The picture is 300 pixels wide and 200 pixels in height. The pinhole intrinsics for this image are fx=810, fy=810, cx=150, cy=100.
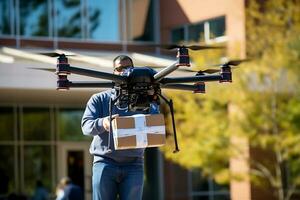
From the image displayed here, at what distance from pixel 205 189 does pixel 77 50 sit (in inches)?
259

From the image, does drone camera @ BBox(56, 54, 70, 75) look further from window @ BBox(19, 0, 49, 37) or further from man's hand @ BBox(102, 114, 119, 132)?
window @ BBox(19, 0, 49, 37)

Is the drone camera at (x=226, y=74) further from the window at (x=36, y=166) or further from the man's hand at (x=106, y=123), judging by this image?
the window at (x=36, y=166)

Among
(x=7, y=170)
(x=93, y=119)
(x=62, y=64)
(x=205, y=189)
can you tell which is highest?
(x=62, y=64)

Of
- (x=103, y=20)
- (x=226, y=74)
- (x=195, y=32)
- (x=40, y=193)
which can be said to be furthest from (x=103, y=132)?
(x=103, y=20)

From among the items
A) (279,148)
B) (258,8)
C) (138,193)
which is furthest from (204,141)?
(138,193)

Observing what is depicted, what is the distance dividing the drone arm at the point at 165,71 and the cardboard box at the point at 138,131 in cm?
34

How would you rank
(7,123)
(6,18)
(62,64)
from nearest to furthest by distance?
(62,64) < (6,18) < (7,123)

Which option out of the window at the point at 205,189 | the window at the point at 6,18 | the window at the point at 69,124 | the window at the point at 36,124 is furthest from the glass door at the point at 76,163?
the window at the point at 6,18

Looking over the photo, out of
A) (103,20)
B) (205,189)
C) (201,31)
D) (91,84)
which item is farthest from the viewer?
(205,189)

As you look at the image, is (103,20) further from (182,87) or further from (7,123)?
(182,87)

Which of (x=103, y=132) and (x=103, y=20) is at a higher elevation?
(x=103, y=20)

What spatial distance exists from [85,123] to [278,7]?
1696 centimetres

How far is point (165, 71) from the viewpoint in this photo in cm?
585

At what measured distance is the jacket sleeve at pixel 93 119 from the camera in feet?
20.3
